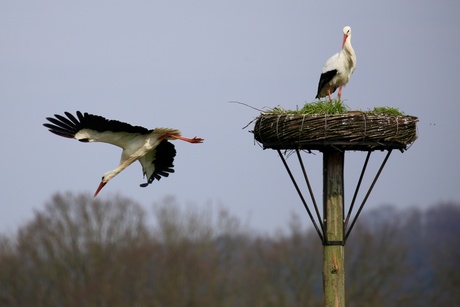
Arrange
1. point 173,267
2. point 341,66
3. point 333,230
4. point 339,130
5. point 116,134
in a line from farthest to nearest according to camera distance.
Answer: point 173,267
point 341,66
point 116,134
point 333,230
point 339,130

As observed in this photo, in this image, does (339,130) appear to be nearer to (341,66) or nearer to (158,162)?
(341,66)

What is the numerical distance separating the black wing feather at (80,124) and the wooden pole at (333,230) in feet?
6.54

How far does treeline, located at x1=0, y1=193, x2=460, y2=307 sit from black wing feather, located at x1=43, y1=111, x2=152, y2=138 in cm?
2861

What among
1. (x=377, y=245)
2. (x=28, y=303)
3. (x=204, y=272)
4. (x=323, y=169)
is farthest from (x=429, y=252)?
(x=323, y=169)

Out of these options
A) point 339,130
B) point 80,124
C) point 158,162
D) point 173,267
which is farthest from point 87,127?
point 173,267

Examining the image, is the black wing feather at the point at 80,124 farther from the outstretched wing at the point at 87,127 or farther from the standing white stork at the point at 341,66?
the standing white stork at the point at 341,66

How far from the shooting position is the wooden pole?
12.8 meters

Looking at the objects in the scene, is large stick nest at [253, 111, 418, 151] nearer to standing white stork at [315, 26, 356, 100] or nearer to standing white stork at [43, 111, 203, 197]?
standing white stork at [43, 111, 203, 197]

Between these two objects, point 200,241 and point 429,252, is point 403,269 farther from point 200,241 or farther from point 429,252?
point 429,252

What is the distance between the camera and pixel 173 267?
4688 cm

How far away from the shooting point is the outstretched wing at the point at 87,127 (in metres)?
13.0

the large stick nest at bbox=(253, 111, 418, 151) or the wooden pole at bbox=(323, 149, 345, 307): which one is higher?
the large stick nest at bbox=(253, 111, 418, 151)

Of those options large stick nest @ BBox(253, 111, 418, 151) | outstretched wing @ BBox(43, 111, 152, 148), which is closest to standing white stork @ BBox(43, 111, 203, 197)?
outstretched wing @ BBox(43, 111, 152, 148)

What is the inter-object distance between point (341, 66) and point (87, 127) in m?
3.01
